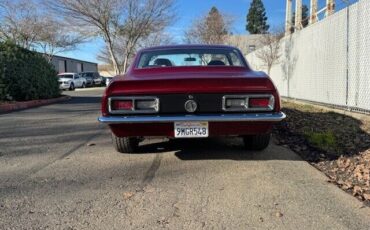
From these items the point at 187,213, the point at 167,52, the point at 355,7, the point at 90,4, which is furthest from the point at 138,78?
the point at 90,4

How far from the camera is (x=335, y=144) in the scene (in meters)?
6.61

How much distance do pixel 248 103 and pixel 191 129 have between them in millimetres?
702

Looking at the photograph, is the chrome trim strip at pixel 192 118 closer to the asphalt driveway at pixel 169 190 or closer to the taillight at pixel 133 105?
the taillight at pixel 133 105

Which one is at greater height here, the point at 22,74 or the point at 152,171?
the point at 22,74

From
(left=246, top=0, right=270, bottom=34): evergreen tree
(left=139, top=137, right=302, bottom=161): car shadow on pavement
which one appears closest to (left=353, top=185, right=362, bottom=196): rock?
(left=139, top=137, right=302, bottom=161): car shadow on pavement

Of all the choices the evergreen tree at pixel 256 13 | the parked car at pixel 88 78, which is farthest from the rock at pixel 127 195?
the evergreen tree at pixel 256 13

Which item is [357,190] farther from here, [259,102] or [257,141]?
A: [257,141]

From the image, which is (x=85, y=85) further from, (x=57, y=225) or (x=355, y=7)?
(x=57, y=225)

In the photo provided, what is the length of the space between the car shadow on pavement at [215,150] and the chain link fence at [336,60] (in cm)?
325

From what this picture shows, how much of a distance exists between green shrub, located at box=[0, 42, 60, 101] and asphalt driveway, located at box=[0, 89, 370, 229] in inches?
307

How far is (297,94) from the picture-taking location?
14430 mm

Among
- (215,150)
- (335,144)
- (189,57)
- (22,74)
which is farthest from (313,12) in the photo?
(215,150)

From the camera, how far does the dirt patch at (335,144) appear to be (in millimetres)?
4914

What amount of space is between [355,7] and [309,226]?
23.4ft
